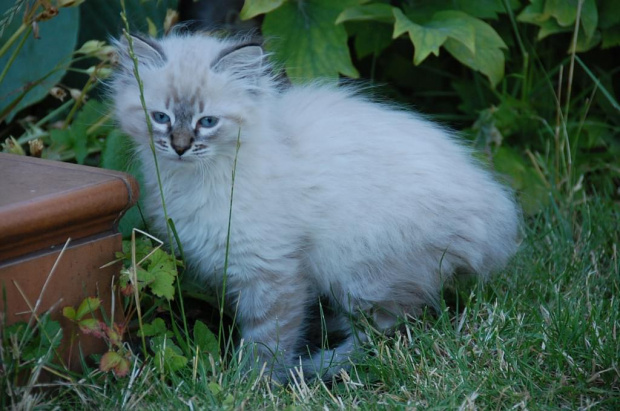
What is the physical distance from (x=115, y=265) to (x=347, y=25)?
177 centimetres

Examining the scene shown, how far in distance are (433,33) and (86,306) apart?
65.7 inches

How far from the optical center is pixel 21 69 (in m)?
3.10

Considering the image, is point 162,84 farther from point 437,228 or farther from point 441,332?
point 441,332

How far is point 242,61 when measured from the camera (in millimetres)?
2254

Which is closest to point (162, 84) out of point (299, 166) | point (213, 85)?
point (213, 85)

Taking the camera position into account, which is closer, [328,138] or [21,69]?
[328,138]

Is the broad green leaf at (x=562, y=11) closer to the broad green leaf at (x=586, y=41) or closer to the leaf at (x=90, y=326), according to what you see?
the broad green leaf at (x=586, y=41)

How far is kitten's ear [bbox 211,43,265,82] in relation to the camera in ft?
7.28

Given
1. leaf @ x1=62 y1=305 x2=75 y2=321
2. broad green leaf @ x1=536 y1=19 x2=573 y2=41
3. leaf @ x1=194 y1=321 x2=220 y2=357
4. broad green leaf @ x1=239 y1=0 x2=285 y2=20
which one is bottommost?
leaf @ x1=194 y1=321 x2=220 y2=357

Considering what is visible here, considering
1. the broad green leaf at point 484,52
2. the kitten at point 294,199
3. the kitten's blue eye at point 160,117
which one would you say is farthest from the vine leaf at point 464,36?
the kitten's blue eye at point 160,117

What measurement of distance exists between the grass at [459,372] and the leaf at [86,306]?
0.55ft

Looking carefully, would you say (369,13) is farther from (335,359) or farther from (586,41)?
(335,359)

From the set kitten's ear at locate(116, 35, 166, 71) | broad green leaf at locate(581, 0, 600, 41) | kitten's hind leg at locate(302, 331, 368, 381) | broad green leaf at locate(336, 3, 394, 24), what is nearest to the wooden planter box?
kitten's ear at locate(116, 35, 166, 71)

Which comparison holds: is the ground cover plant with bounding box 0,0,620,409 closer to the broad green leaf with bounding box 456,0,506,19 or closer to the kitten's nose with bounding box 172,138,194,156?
the broad green leaf with bounding box 456,0,506,19
